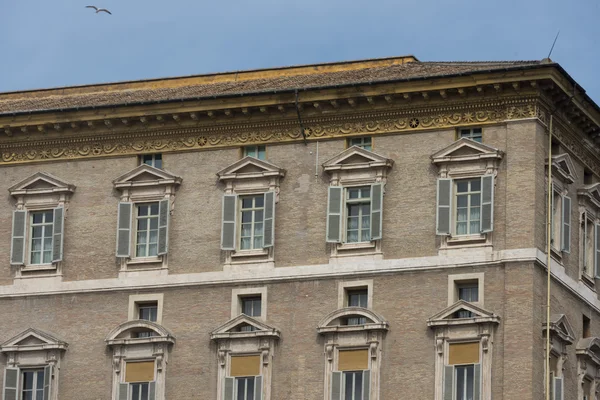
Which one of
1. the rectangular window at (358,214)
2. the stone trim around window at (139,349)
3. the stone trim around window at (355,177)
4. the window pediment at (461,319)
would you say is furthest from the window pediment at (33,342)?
the window pediment at (461,319)

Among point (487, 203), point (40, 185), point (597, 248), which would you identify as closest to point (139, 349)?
point (40, 185)

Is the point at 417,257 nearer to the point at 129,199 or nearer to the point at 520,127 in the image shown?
the point at 520,127

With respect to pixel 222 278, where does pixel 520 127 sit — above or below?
above

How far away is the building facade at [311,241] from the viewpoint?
6569 centimetres

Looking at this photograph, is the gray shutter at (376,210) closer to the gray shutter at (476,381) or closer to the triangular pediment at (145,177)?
the gray shutter at (476,381)

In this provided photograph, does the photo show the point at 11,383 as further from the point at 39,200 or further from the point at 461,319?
the point at 461,319

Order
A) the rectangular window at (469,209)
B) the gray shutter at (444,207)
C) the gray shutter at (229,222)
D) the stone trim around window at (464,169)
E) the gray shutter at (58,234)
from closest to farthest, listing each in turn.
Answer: the stone trim around window at (464,169) < the gray shutter at (444,207) < the rectangular window at (469,209) < the gray shutter at (229,222) < the gray shutter at (58,234)

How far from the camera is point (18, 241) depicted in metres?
70.7

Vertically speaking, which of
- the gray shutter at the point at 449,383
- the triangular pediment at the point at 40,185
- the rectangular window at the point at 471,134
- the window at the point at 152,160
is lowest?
the gray shutter at the point at 449,383

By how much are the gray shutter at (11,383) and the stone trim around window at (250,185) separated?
23.7 ft

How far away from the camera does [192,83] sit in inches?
2928

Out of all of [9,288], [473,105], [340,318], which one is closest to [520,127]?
[473,105]

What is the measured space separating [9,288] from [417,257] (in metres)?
13.0

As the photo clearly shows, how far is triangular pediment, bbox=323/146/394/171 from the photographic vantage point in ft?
221
